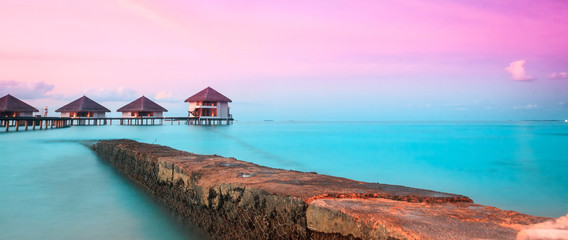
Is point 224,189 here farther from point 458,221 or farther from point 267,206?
point 458,221

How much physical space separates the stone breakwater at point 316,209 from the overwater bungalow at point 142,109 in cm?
4745

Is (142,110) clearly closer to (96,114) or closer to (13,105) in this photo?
(96,114)

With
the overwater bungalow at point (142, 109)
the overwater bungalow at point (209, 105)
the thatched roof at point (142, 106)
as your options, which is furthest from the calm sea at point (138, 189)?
the overwater bungalow at point (142, 109)

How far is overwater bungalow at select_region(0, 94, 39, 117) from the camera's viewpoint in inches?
1640

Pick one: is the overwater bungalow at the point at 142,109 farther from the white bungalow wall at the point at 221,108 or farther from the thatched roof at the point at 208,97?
the thatched roof at the point at 208,97

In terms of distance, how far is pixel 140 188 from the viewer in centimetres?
850

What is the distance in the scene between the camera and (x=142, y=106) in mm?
50344

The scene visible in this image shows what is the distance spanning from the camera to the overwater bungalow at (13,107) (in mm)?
41656

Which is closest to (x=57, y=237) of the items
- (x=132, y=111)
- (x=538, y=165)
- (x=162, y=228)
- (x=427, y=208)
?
(x=162, y=228)

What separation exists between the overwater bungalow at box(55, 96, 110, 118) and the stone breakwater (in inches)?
1917

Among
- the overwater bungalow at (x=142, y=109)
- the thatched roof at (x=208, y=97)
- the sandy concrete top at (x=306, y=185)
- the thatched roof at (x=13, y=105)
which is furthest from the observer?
the thatched roof at (x=208, y=97)

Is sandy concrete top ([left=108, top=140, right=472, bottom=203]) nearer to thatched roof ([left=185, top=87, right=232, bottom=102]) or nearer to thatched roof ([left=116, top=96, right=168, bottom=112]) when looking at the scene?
thatched roof ([left=185, top=87, right=232, bottom=102])

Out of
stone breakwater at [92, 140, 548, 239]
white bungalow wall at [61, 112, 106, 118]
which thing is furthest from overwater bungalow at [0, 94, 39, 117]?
stone breakwater at [92, 140, 548, 239]

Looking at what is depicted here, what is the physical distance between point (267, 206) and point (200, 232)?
1.87 m
